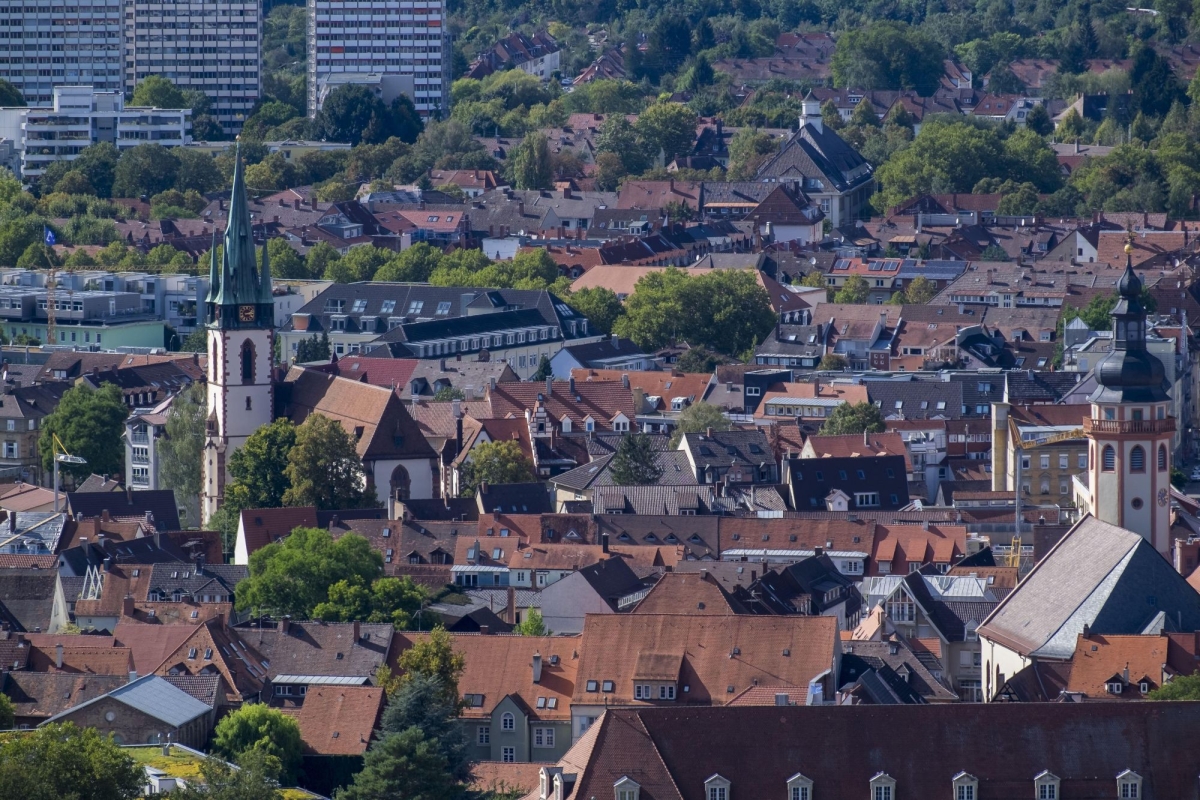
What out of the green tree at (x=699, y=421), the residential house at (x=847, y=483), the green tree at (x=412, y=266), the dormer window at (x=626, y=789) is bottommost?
the green tree at (x=412, y=266)

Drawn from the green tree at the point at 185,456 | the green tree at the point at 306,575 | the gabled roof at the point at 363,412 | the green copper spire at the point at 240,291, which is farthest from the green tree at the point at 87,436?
the green tree at the point at 306,575

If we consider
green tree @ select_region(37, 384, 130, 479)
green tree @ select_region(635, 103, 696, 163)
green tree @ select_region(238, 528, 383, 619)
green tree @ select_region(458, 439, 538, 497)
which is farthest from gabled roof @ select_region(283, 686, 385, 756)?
green tree @ select_region(635, 103, 696, 163)

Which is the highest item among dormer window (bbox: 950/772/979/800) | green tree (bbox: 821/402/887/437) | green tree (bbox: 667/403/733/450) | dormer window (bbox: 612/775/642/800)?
dormer window (bbox: 950/772/979/800)

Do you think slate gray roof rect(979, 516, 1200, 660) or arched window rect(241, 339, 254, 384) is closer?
slate gray roof rect(979, 516, 1200, 660)

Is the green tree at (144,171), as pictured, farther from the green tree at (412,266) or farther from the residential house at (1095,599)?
the residential house at (1095,599)

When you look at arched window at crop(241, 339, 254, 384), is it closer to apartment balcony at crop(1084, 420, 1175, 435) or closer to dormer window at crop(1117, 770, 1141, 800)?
apartment balcony at crop(1084, 420, 1175, 435)

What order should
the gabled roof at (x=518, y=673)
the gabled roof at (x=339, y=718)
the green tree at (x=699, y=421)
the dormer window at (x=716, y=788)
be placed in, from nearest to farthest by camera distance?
the dormer window at (x=716, y=788) → the gabled roof at (x=339, y=718) → the gabled roof at (x=518, y=673) → the green tree at (x=699, y=421)
